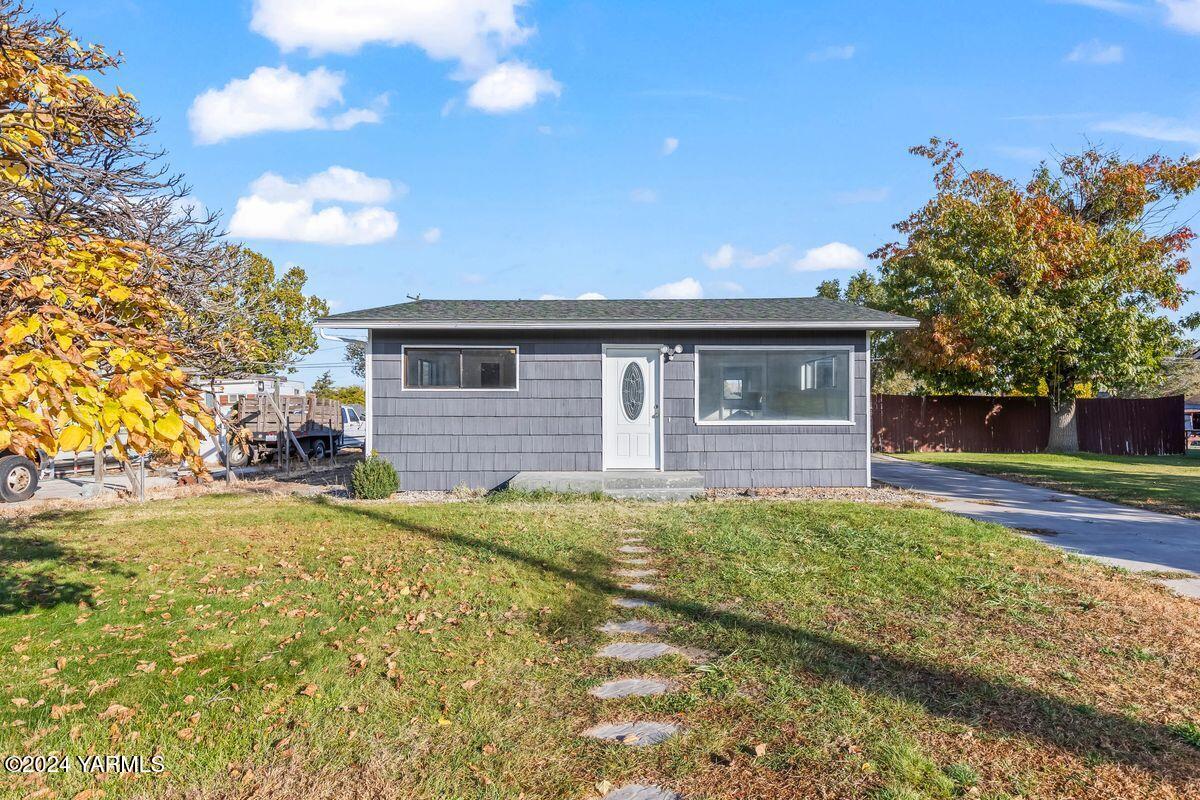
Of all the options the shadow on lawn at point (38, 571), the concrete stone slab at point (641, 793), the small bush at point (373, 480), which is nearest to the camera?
the concrete stone slab at point (641, 793)

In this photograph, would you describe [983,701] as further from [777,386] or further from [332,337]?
[332,337]

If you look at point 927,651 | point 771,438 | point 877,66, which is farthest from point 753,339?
point 927,651

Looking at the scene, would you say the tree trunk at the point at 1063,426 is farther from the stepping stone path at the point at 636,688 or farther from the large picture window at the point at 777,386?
the stepping stone path at the point at 636,688

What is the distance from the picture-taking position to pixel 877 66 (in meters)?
11.7

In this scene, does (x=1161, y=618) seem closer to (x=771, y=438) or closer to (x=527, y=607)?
(x=527, y=607)

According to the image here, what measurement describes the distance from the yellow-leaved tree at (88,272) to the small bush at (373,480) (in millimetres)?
5369

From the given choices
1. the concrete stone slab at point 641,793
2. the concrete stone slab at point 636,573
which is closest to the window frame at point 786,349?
the concrete stone slab at point 636,573

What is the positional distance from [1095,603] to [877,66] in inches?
388

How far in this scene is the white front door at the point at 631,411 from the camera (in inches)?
417

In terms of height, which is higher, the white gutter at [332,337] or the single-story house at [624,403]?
the white gutter at [332,337]

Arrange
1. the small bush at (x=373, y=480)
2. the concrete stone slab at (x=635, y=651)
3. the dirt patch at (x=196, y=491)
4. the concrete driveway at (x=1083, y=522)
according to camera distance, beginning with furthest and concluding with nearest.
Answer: the small bush at (x=373, y=480) → the dirt patch at (x=196, y=491) → the concrete driveway at (x=1083, y=522) → the concrete stone slab at (x=635, y=651)

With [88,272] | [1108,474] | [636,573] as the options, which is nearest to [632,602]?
[636,573]

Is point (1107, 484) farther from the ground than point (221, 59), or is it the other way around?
point (221, 59)

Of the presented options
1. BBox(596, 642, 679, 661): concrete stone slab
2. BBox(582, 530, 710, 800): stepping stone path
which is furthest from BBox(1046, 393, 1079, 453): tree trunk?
BBox(596, 642, 679, 661): concrete stone slab
